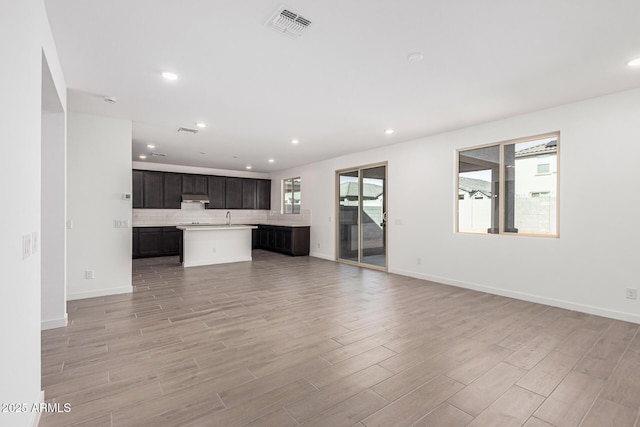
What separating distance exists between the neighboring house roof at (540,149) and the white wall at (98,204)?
5.98 meters

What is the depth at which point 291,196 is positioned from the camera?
32.8 ft

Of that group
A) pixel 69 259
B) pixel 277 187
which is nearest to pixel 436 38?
pixel 69 259

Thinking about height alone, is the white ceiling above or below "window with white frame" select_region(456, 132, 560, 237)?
above

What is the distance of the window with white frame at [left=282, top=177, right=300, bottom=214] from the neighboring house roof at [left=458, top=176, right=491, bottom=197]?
5.35 m

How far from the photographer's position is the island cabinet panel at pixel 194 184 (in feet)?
29.9

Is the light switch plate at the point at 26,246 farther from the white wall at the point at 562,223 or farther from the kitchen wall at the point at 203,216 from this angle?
the kitchen wall at the point at 203,216

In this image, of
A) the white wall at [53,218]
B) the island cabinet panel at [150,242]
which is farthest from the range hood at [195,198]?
the white wall at [53,218]

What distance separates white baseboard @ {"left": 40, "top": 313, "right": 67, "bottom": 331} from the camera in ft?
10.7

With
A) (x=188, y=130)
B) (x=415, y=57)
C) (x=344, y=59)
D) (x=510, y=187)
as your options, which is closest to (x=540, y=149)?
(x=510, y=187)

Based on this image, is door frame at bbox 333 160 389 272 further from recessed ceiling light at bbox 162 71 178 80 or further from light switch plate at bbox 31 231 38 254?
light switch plate at bbox 31 231 38 254

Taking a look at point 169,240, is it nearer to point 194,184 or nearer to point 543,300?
point 194,184

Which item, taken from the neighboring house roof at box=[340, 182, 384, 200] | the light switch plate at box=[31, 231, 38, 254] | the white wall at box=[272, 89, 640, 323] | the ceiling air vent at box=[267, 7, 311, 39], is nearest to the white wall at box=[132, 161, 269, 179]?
the neighboring house roof at box=[340, 182, 384, 200]

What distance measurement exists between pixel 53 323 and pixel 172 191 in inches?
239

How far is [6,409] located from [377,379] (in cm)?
207
